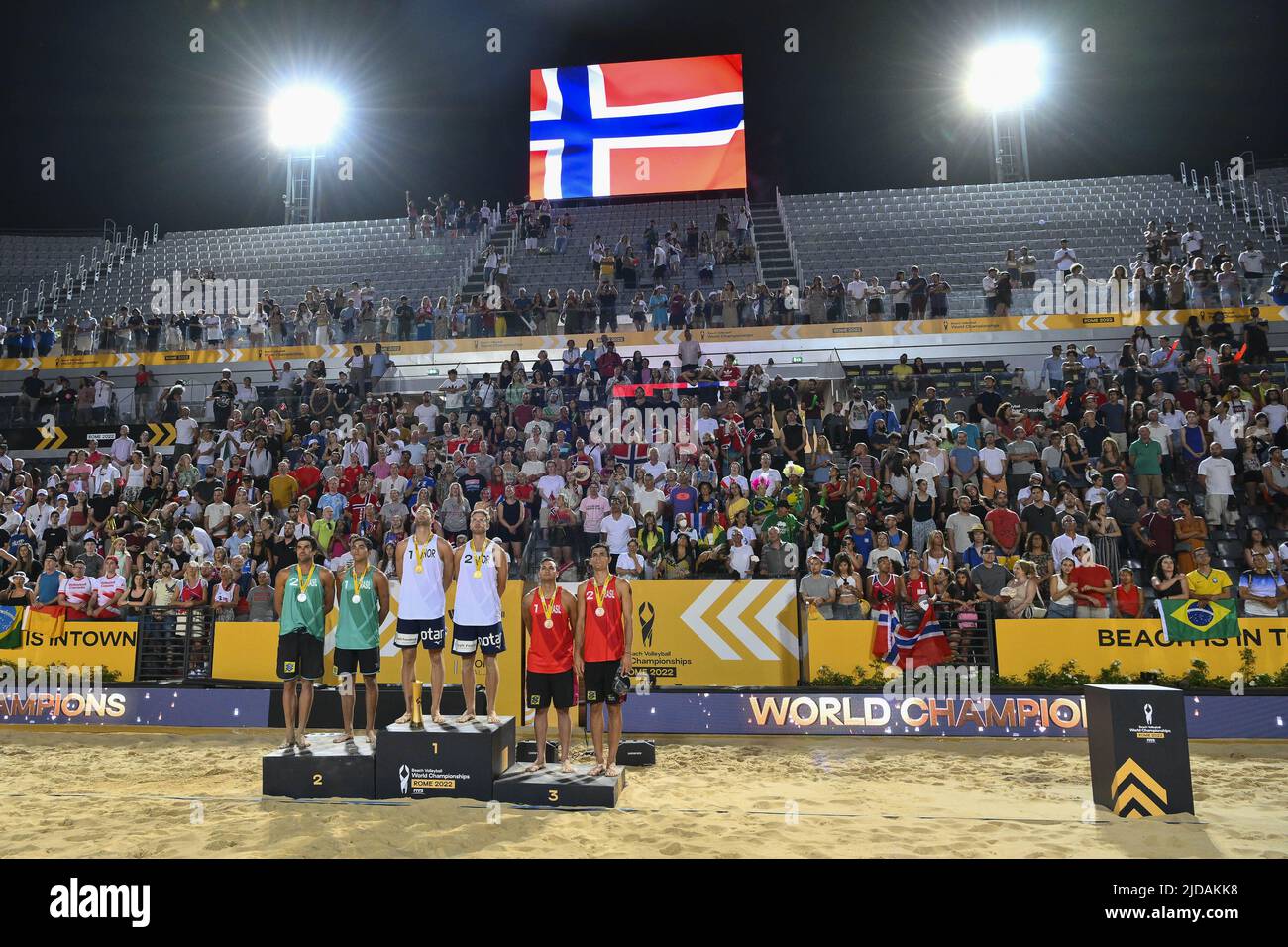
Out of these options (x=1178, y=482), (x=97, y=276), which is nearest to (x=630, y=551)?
(x=1178, y=482)

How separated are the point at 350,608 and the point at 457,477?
675cm

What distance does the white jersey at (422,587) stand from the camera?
8008 mm

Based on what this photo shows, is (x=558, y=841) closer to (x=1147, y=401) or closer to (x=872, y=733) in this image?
(x=872, y=733)

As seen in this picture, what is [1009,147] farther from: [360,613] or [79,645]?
[79,645]

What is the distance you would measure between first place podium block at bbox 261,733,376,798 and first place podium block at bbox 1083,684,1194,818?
609 centimetres

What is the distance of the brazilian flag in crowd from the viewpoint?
33.9 ft

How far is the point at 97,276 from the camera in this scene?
94.3 feet

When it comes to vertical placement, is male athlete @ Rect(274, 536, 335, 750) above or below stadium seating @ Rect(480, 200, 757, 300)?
below

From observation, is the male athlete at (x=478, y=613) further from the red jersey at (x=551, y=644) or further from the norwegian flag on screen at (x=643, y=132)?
the norwegian flag on screen at (x=643, y=132)

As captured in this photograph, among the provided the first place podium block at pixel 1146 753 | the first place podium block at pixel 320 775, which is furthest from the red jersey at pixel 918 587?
the first place podium block at pixel 320 775

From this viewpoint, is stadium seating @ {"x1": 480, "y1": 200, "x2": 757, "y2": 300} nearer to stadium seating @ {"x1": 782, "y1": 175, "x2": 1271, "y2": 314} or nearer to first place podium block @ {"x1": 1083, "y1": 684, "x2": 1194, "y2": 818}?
stadium seating @ {"x1": 782, "y1": 175, "x2": 1271, "y2": 314}

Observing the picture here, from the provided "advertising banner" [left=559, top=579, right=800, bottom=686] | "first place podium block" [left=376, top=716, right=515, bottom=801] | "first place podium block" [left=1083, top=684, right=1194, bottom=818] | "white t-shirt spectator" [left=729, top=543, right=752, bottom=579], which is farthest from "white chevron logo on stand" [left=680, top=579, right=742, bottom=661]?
"first place podium block" [left=1083, top=684, right=1194, bottom=818]

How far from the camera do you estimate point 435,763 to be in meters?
7.48

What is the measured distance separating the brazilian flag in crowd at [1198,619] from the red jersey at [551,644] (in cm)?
733
